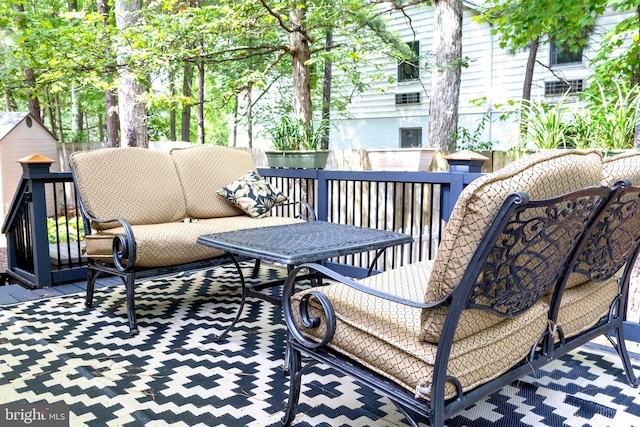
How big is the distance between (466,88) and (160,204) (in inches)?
383

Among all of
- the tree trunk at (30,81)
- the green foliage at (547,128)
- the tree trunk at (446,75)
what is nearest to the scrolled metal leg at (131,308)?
the green foliage at (547,128)

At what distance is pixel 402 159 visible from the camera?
415cm

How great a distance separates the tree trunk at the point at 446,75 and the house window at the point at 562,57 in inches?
213

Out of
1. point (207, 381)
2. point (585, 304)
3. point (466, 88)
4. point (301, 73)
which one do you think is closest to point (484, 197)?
point (585, 304)

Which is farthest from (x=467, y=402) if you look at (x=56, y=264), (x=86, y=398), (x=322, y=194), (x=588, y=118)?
(x=56, y=264)

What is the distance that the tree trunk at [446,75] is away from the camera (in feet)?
20.7

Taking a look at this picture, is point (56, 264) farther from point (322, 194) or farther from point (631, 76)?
point (631, 76)

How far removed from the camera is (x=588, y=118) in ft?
11.0

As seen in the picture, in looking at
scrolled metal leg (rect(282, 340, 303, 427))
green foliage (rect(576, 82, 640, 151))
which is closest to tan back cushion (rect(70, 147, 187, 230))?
scrolled metal leg (rect(282, 340, 303, 427))

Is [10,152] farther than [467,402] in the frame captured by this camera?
Yes

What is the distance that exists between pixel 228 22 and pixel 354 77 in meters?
1.92

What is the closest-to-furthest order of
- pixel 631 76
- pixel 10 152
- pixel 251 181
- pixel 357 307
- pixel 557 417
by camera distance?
pixel 357 307, pixel 557 417, pixel 251 181, pixel 631 76, pixel 10 152

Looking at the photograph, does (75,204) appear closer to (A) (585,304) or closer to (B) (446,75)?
(A) (585,304)

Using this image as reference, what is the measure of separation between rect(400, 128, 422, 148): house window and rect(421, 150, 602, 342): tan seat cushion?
11551 mm
